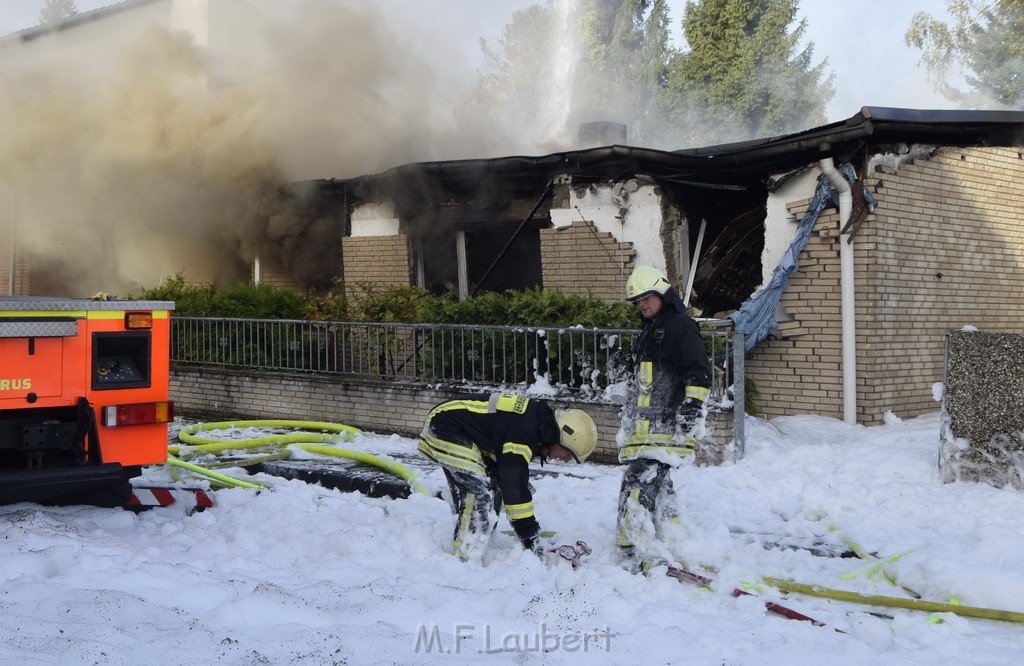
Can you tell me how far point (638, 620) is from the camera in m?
4.00

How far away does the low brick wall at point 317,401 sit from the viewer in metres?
9.22

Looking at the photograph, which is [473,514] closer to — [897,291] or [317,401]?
[317,401]

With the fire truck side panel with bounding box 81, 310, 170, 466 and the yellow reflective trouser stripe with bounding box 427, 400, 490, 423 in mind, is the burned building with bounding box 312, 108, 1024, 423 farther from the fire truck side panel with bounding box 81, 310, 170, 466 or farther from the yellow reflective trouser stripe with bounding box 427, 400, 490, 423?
the fire truck side panel with bounding box 81, 310, 170, 466

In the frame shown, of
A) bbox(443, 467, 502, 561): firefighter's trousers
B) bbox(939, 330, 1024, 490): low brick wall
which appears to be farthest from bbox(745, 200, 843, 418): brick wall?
bbox(443, 467, 502, 561): firefighter's trousers

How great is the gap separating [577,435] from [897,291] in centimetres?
583

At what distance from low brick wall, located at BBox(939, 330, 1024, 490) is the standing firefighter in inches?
104

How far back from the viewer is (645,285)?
5.11 m

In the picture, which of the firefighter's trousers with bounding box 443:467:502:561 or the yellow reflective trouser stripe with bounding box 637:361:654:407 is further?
the yellow reflective trouser stripe with bounding box 637:361:654:407

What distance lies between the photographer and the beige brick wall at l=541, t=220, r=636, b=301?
1060 centimetres

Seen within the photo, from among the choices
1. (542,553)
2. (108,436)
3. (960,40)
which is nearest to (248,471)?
(108,436)

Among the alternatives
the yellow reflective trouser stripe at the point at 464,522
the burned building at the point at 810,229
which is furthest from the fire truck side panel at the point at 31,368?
the burned building at the point at 810,229

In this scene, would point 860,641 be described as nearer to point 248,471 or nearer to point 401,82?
point 248,471

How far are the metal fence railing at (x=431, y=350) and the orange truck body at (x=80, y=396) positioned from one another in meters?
3.10

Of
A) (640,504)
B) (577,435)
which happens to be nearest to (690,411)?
(640,504)
